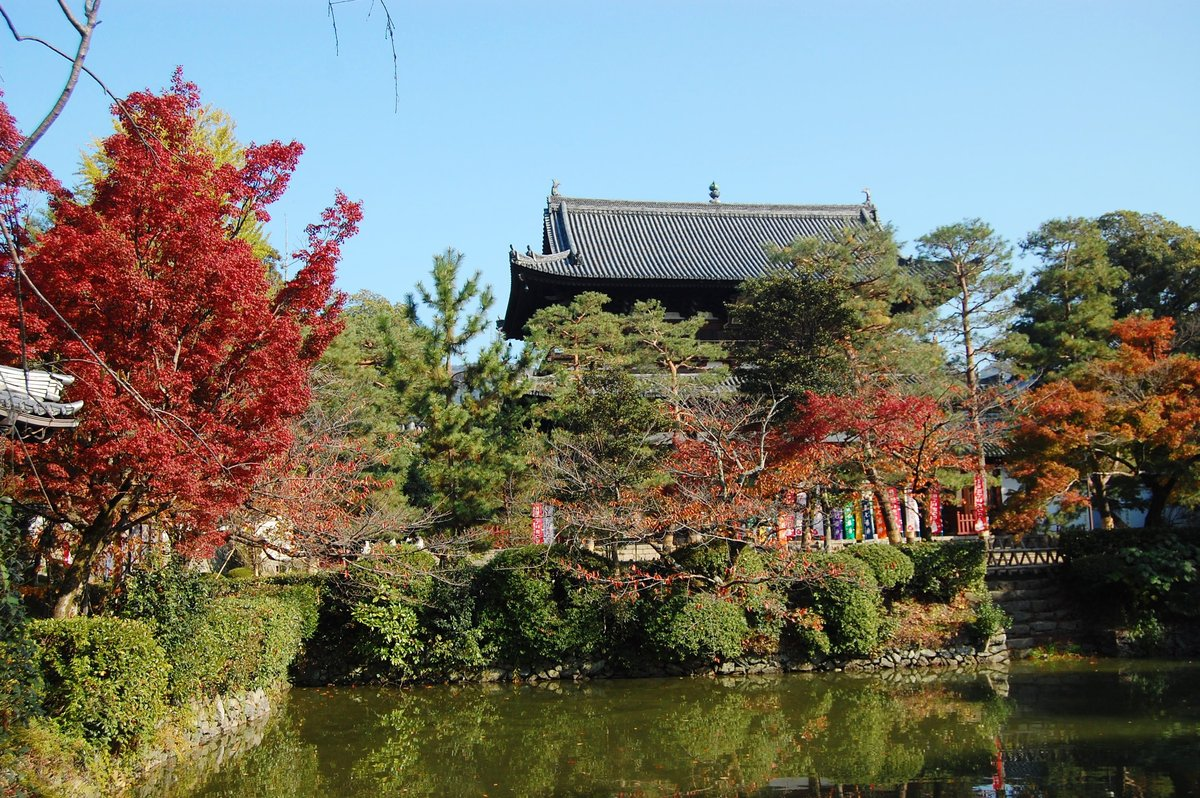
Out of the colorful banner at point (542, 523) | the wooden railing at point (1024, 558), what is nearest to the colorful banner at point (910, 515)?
the wooden railing at point (1024, 558)

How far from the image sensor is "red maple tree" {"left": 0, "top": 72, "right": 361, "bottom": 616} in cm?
856

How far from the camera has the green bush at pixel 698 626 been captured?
14.8 metres

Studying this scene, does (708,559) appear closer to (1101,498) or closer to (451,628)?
(451,628)

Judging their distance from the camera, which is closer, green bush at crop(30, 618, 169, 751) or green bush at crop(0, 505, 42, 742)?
green bush at crop(0, 505, 42, 742)

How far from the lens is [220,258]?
29.6 feet

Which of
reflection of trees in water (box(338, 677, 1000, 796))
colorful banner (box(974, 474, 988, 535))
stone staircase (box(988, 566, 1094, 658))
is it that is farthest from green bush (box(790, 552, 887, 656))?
colorful banner (box(974, 474, 988, 535))

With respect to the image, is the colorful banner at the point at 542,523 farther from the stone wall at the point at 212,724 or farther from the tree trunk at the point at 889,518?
the tree trunk at the point at 889,518

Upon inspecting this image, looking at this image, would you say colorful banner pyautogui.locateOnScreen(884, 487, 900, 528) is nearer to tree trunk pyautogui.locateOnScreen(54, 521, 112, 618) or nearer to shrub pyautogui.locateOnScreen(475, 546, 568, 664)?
shrub pyautogui.locateOnScreen(475, 546, 568, 664)

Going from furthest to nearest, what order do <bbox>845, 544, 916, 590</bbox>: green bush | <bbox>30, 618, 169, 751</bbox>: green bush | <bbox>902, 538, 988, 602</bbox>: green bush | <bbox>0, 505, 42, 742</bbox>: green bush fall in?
<bbox>902, 538, 988, 602</bbox>: green bush → <bbox>845, 544, 916, 590</bbox>: green bush → <bbox>30, 618, 169, 751</bbox>: green bush → <bbox>0, 505, 42, 742</bbox>: green bush

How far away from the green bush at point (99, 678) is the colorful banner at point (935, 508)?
1366cm

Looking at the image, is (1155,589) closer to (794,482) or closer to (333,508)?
(794,482)

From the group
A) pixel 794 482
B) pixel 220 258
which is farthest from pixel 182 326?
pixel 794 482

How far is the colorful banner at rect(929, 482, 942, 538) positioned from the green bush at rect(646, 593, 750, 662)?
5026mm

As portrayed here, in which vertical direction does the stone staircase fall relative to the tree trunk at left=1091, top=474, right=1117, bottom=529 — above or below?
below
